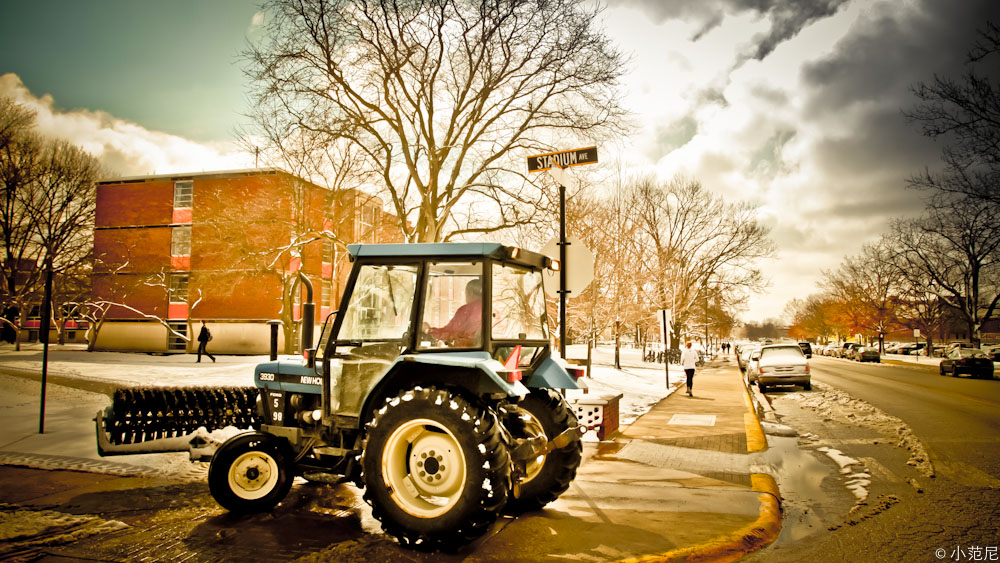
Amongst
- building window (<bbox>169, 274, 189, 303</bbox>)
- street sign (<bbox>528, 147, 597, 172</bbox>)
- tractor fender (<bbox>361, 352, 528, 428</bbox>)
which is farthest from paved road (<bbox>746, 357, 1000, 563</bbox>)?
building window (<bbox>169, 274, 189, 303</bbox>)

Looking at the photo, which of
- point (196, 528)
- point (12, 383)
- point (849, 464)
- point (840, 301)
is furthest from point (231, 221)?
point (840, 301)

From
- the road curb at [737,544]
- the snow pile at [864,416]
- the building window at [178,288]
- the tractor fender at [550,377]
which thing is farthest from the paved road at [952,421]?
the building window at [178,288]

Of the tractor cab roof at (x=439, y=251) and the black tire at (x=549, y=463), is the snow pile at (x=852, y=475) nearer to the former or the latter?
the black tire at (x=549, y=463)

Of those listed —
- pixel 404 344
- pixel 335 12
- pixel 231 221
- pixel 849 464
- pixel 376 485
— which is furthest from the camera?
Answer: pixel 231 221

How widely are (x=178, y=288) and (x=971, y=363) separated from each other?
4777cm

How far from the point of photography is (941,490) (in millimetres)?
6418

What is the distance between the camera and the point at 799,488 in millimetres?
6824

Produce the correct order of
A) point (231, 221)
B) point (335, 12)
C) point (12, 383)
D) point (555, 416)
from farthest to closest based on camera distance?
point (231, 221)
point (335, 12)
point (12, 383)
point (555, 416)

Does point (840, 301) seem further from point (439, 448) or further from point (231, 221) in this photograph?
point (439, 448)

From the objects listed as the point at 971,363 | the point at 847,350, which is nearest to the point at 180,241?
the point at 971,363

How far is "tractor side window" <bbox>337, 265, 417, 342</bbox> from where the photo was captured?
504 cm

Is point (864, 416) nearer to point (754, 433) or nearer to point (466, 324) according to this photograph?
point (754, 433)

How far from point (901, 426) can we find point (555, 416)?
9658mm

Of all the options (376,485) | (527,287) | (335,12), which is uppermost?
(335,12)
